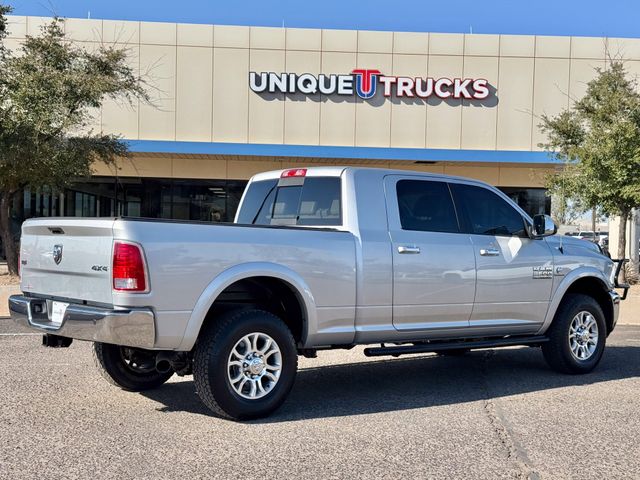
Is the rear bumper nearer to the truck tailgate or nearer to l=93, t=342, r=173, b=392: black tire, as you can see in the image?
the truck tailgate

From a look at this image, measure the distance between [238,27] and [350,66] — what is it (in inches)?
156

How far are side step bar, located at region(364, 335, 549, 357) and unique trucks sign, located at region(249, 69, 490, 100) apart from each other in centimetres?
1692

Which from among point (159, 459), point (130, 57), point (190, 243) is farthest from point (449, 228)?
point (130, 57)

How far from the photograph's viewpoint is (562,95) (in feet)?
76.6

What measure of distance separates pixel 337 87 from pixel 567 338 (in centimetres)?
1700

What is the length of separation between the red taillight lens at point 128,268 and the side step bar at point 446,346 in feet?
7.06

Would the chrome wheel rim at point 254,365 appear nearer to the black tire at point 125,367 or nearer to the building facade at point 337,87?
the black tire at point 125,367

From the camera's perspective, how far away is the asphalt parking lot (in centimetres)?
433

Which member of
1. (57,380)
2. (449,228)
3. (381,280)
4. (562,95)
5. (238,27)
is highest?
(238,27)

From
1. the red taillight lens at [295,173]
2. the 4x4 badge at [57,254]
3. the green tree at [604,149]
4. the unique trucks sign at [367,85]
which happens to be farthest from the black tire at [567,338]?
the unique trucks sign at [367,85]

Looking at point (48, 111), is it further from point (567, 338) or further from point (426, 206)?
point (567, 338)

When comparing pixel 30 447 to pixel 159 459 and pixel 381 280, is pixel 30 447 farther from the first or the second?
pixel 381 280

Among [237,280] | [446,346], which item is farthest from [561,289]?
[237,280]

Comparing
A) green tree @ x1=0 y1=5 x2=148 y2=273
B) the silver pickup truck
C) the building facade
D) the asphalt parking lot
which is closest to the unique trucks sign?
the building facade
